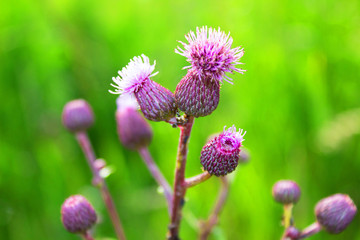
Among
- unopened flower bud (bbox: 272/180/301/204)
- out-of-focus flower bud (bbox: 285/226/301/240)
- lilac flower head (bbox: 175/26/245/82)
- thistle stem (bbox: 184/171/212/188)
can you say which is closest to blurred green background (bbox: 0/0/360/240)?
unopened flower bud (bbox: 272/180/301/204)

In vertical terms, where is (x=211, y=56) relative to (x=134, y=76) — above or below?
below

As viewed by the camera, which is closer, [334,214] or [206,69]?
[206,69]

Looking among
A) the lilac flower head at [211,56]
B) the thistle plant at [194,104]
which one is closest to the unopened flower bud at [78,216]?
the thistle plant at [194,104]

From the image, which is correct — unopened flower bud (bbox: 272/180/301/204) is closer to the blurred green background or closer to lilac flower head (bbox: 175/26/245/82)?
lilac flower head (bbox: 175/26/245/82)

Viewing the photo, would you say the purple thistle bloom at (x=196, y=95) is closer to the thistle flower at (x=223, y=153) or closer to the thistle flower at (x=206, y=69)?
the thistle flower at (x=206, y=69)

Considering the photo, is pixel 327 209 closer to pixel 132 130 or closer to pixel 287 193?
pixel 287 193

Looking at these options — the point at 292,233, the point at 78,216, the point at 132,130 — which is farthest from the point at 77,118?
the point at 292,233
